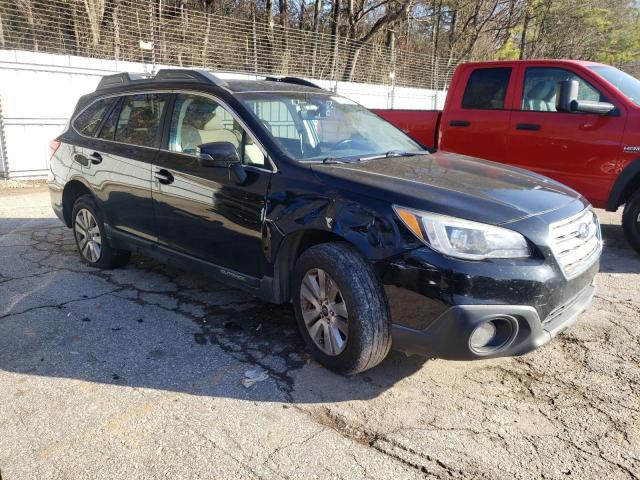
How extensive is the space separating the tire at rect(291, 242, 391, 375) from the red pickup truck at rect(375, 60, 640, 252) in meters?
3.82

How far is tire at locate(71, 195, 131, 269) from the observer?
4.94m

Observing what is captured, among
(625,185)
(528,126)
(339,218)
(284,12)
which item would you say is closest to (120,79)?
(339,218)

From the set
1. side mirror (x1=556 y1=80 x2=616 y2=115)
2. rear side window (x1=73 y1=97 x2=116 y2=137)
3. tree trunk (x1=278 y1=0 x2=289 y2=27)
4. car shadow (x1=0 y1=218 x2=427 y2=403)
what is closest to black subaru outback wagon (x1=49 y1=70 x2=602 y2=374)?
rear side window (x1=73 y1=97 x2=116 y2=137)

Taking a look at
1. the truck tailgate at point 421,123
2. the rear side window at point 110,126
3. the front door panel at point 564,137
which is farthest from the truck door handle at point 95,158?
the front door panel at point 564,137

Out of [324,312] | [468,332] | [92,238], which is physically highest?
[468,332]

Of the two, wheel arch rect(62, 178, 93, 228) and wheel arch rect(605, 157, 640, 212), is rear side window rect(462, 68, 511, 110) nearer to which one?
wheel arch rect(605, 157, 640, 212)

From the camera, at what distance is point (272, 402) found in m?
2.91

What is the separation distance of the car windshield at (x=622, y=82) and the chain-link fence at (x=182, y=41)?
9034mm

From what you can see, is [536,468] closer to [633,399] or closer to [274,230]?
[633,399]

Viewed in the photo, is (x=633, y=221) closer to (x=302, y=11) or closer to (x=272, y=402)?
(x=272, y=402)

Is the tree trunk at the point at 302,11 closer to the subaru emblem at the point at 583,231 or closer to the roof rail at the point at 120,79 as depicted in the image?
the roof rail at the point at 120,79

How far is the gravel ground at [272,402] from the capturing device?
2.42 meters

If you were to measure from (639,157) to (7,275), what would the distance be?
626 centimetres

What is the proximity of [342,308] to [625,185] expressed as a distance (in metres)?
4.00
